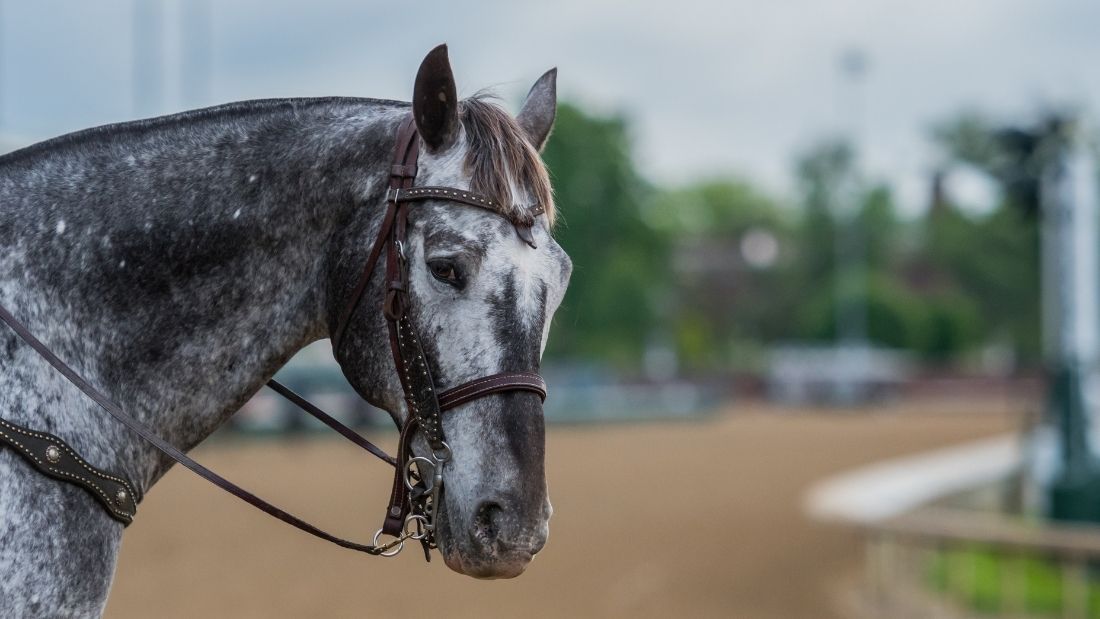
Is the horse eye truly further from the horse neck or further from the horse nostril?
the horse nostril

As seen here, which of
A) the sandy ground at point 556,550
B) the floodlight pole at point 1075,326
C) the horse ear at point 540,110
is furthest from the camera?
the floodlight pole at point 1075,326

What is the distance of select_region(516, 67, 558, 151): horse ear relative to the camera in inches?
96.0

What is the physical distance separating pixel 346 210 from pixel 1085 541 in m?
6.44

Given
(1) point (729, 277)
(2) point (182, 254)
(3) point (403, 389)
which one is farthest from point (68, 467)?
(1) point (729, 277)

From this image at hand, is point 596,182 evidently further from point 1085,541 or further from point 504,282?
point 504,282

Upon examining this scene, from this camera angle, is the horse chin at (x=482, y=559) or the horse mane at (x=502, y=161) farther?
the horse mane at (x=502, y=161)

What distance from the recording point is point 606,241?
43.6 meters

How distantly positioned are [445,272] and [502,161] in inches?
9.6

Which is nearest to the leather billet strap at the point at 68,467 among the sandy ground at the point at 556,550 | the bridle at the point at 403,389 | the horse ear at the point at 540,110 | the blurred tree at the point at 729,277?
the bridle at the point at 403,389

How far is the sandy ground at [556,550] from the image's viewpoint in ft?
26.1

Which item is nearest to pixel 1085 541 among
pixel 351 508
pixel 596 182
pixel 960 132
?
pixel 351 508

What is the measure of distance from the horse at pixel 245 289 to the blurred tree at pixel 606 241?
38.4 m

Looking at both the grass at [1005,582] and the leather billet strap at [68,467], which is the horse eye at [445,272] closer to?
the leather billet strap at [68,467]

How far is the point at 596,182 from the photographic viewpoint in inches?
1709
